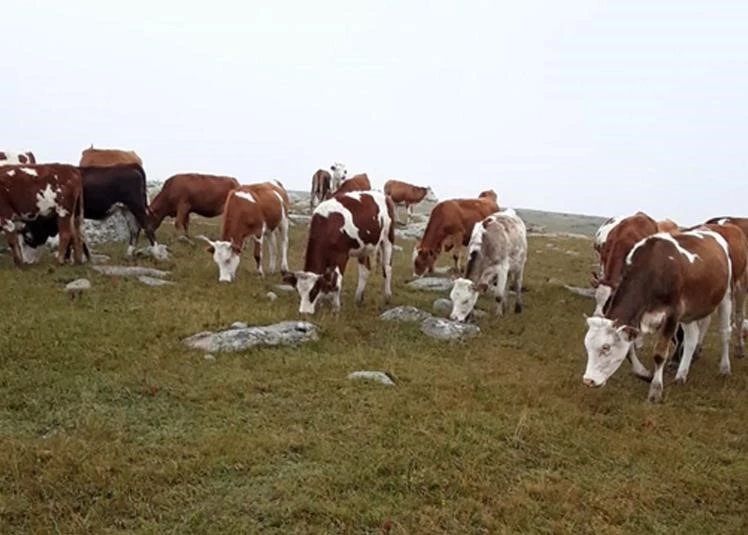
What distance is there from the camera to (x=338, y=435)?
9.03m

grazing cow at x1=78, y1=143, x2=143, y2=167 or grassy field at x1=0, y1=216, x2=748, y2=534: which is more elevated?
grazing cow at x1=78, y1=143, x2=143, y2=167

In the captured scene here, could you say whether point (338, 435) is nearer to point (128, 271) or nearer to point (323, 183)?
point (128, 271)

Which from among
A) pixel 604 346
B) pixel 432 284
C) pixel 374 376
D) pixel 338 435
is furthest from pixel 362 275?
pixel 338 435

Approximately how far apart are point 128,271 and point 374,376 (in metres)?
9.45

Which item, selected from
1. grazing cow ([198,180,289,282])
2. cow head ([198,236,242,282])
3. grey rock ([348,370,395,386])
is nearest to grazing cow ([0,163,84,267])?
grazing cow ([198,180,289,282])

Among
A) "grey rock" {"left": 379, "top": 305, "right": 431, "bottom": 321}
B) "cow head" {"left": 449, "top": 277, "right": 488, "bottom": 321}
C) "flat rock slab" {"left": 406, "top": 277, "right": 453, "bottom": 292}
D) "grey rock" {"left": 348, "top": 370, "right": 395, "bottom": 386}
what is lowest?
"flat rock slab" {"left": 406, "top": 277, "right": 453, "bottom": 292}

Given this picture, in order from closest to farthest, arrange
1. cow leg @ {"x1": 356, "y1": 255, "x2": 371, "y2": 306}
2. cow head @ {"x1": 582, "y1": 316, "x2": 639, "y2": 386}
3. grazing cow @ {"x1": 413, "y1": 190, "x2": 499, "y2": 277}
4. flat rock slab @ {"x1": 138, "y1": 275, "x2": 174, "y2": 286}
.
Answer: cow head @ {"x1": 582, "y1": 316, "x2": 639, "y2": 386}, flat rock slab @ {"x1": 138, "y1": 275, "x2": 174, "y2": 286}, cow leg @ {"x1": 356, "y1": 255, "x2": 371, "y2": 306}, grazing cow @ {"x1": 413, "y1": 190, "x2": 499, "y2": 277}

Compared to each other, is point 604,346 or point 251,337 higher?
point 604,346

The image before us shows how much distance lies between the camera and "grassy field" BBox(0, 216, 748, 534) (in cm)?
723

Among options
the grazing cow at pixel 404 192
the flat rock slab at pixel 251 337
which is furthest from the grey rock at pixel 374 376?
the grazing cow at pixel 404 192

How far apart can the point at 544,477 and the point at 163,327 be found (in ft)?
25.1

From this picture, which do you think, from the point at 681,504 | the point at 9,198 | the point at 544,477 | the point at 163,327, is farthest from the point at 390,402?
the point at 9,198

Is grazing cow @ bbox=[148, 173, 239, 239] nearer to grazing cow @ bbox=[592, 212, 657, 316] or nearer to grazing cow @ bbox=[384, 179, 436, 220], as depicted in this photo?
grazing cow @ bbox=[592, 212, 657, 316]

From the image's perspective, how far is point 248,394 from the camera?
10.3 meters
